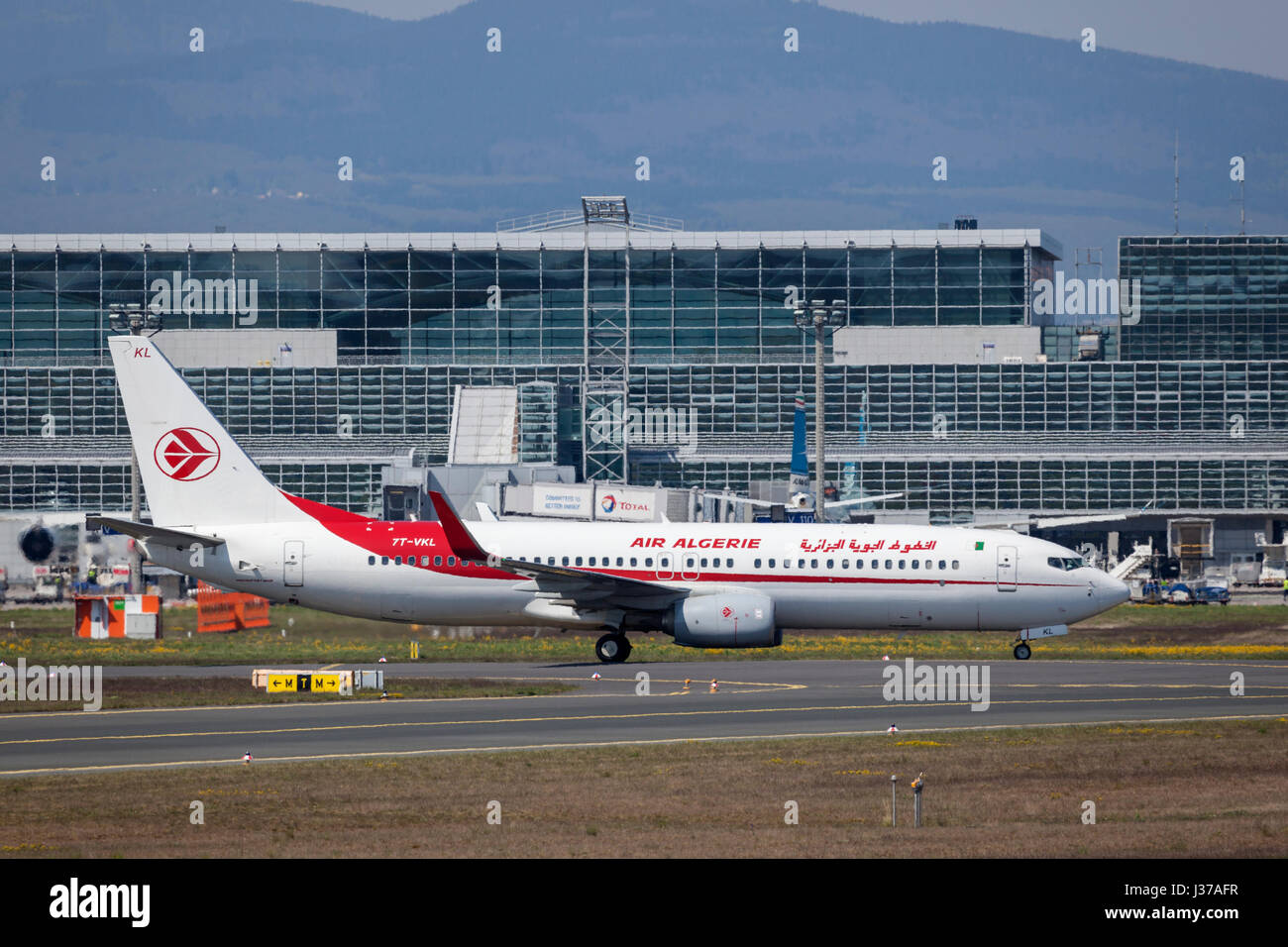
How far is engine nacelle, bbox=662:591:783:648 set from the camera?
43.5m

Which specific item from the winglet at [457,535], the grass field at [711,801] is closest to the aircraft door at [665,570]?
the winglet at [457,535]

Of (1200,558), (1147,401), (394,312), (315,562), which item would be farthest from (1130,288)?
(315,562)

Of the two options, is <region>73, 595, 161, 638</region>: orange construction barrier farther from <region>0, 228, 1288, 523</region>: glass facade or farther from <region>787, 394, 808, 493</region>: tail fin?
<region>0, 228, 1288, 523</region>: glass facade

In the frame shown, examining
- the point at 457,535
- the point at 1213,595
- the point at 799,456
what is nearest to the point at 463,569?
the point at 457,535

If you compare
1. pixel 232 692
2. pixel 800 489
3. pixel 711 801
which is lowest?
pixel 232 692

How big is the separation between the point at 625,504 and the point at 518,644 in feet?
115

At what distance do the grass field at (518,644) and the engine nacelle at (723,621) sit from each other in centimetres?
364

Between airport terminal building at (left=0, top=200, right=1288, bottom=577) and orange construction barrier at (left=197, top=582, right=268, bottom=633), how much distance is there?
2211 inches

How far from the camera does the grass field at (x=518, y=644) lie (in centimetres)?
4778

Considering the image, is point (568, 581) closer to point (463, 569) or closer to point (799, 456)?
point (463, 569)

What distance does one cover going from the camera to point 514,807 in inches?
861

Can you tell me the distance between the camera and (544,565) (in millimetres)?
44594

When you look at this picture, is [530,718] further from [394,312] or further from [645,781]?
[394,312]
